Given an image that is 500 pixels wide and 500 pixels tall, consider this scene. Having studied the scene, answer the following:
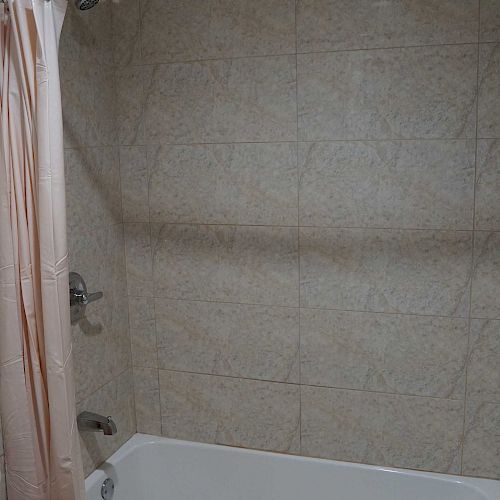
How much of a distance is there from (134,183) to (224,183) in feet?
1.22

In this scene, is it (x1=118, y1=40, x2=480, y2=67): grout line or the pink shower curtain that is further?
(x1=118, y1=40, x2=480, y2=67): grout line

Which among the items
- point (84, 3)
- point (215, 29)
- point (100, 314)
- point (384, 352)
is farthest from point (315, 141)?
point (100, 314)

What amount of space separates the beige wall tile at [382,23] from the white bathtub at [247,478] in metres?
1.50

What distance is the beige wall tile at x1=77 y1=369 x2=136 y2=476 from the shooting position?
2.27 meters

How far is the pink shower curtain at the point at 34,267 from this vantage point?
1.54 meters

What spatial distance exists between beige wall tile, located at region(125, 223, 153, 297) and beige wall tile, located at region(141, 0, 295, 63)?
0.65 meters

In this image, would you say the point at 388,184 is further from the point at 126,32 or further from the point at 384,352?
the point at 126,32

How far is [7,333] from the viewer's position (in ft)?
5.40

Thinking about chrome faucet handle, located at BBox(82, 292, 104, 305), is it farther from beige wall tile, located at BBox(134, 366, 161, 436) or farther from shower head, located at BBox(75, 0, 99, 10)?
shower head, located at BBox(75, 0, 99, 10)

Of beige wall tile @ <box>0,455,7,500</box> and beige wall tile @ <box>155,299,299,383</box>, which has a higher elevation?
beige wall tile @ <box>155,299,299,383</box>

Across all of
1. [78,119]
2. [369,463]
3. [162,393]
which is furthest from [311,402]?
[78,119]

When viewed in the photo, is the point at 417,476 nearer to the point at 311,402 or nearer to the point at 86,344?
the point at 311,402

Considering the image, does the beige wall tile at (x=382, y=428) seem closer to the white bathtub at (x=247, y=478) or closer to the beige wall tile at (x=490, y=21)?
the white bathtub at (x=247, y=478)

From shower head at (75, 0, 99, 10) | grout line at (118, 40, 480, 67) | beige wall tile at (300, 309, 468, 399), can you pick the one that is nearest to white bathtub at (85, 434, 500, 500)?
beige wall tile at (300, 309, 468, 399)
